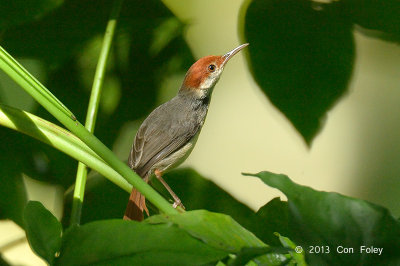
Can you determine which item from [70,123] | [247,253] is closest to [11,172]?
[70,123]

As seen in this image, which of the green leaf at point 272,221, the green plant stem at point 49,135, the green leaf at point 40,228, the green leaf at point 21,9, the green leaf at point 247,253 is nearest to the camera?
the green leaf at point 247,253

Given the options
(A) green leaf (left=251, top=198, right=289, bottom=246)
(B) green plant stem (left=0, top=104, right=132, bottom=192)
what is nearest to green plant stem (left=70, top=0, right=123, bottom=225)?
(B) green plant stem (left=0, top=104, right=132, bottom=192)

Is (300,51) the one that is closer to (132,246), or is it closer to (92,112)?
(92,112)

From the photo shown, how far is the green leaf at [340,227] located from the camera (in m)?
0.59

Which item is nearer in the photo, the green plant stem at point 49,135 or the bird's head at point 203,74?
the green plant stem at point 49,135

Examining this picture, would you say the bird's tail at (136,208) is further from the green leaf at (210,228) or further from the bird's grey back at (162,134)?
the green leaf at (210,228)

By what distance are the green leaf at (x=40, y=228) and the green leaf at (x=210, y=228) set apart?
13 cm

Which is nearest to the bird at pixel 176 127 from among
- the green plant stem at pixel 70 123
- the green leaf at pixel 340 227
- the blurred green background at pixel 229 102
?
the blurred green background at pixel 229 102

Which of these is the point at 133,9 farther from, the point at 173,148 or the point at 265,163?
the point at 265,163

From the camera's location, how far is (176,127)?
120cm

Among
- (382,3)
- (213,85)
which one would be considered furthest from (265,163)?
(382,3)

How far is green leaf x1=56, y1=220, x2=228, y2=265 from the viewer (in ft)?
1.99

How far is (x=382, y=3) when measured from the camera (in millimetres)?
1213

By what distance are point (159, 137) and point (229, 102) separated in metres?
0.28
